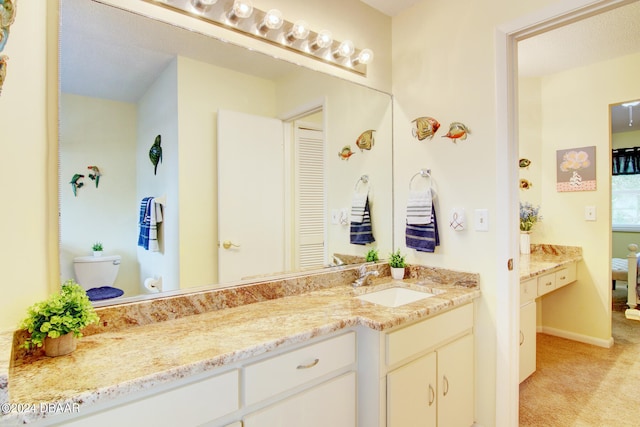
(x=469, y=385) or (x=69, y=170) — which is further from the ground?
(x=69, y=170)

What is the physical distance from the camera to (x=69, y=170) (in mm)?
1211

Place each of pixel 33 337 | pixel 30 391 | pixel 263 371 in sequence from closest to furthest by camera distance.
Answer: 1. pixel 30 391
2. pixel 33 337
3. pixel 263 371

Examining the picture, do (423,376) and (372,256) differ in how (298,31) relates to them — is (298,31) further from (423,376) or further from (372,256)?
(423,376)

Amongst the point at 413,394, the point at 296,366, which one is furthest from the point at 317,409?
the point at 413,394

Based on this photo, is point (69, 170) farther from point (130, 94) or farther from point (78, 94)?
point (130, 94)

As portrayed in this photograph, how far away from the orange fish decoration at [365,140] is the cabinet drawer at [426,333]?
114 centimetres

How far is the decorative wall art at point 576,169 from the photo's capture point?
3180 mm

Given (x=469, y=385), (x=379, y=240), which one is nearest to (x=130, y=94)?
(x=379, y=240)

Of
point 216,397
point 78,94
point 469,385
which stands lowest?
point 469,385

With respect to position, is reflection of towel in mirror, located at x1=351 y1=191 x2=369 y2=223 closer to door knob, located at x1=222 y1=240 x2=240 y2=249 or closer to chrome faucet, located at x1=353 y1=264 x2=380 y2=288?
chrome faucet, located at x1=353 y1=264 x2=380 y2=288

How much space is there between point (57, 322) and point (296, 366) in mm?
750

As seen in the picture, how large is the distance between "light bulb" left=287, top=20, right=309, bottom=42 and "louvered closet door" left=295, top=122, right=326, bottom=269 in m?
0.43

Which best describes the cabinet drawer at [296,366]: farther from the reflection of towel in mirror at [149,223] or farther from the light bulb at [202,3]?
the light bulb at [202,3]

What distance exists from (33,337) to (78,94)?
0.82 meters
